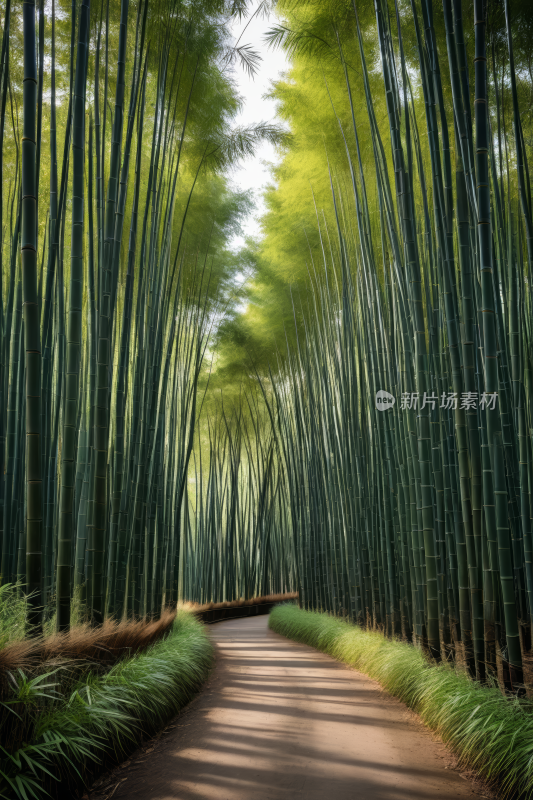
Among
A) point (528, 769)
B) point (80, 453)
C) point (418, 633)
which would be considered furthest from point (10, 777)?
point (418, 633)

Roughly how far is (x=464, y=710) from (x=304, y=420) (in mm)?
3678

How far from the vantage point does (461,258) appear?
199 cm

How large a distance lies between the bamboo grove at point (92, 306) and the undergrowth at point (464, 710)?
4.54 ft

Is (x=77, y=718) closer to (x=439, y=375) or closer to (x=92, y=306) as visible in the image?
(x=92, y=306)

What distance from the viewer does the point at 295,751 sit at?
5.65 ft

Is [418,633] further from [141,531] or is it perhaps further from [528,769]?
[141,531]

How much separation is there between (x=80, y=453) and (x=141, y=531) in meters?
0.63

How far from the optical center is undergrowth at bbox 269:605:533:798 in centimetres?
139

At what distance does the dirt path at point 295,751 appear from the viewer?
56.6 inches

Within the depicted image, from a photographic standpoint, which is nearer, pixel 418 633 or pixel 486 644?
pixel 486 644

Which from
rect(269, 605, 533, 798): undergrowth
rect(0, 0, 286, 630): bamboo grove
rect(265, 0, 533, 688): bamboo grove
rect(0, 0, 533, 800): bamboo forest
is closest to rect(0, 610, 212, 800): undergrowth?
rect(0, 0, 533, 800): bamboo forest

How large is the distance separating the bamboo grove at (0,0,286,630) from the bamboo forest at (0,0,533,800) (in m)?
0.02

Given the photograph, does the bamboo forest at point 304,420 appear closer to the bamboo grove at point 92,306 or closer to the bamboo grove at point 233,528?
the bamboo grove at point 92,306

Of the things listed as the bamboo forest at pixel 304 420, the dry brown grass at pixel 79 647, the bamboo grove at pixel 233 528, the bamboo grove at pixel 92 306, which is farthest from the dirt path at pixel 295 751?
the bamboo grove at pixel 233 528
